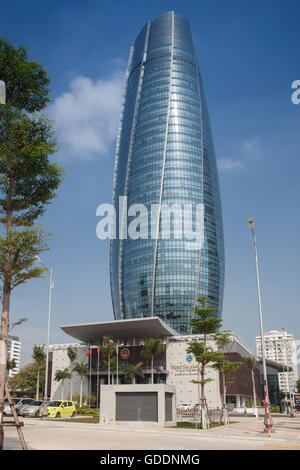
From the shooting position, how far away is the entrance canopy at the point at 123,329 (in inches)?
3219

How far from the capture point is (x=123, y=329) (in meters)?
85.4

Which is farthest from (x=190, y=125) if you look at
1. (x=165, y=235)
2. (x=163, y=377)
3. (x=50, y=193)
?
(x=50, y=193)

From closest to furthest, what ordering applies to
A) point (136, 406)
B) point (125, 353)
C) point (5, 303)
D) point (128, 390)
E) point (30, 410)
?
point (5, 303), point (136, 406), point (128, 390), point (30, 410), point (125, 353)

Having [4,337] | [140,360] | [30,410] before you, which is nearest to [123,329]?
[140,360]

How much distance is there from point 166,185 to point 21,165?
114m

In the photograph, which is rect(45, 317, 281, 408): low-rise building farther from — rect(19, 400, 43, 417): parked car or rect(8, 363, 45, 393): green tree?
rect(19, 400, 43, 417): parked car

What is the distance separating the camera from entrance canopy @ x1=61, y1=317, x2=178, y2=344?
81750 millimetres

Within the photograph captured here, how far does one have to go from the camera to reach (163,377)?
3339 inches

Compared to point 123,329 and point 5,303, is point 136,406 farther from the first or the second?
point 123,329

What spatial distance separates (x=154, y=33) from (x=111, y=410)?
16154 centimetres

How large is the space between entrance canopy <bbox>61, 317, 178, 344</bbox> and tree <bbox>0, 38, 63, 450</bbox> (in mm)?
62504

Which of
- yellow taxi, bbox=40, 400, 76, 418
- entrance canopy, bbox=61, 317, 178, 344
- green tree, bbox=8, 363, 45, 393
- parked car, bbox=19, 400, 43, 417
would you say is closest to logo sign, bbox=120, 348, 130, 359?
entrance canopy, bbox=61, 317, 178, 344
